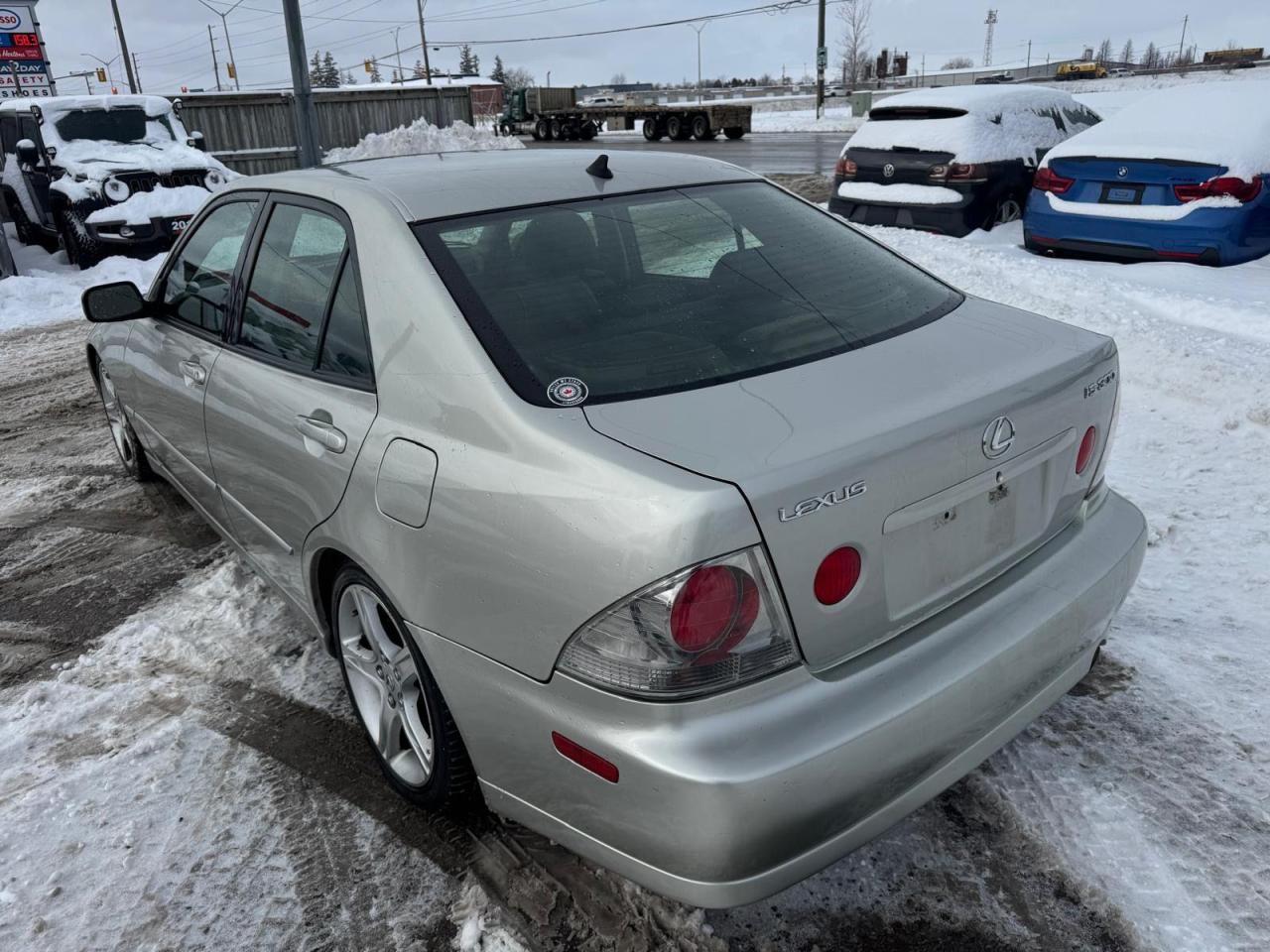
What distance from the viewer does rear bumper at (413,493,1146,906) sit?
1.77m

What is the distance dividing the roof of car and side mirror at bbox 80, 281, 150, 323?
27.9 inches

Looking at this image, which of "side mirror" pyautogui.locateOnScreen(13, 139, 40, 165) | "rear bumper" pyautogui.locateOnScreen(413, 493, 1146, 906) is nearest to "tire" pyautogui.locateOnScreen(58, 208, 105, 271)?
"side mirror" pyautogui.locateOnScreen(13, 139, 40, 165)

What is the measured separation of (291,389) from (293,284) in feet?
1.28

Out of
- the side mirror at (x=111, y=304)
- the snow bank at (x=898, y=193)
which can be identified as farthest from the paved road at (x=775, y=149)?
the side mirror at (x=111, y=304)

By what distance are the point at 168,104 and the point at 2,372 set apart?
8017 mm

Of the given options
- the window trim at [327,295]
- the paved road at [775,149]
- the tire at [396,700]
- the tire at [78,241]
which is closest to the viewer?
the tire at [396,700]

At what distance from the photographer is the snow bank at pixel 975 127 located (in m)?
9.15

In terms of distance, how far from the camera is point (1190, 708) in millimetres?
2902

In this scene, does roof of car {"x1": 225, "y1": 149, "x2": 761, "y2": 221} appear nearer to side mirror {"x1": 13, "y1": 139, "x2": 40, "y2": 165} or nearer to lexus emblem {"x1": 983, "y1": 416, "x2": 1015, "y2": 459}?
lexus emblem {"x1": 983, "y1": 416, "x2": 1015, "y2": 459}

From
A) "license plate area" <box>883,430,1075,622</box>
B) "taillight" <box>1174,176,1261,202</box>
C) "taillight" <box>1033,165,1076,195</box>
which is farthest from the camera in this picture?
"taillight" <box>1033,165,1076,195</box>

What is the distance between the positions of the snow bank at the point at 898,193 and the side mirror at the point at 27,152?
32.7 feet

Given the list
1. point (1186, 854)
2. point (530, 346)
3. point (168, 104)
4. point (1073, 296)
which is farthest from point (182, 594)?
point (168, 104)

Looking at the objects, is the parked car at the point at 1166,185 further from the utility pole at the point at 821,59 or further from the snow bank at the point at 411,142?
the utility pole at the point at 821,59

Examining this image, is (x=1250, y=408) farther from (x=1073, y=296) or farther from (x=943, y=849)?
(x=943, y=849)
